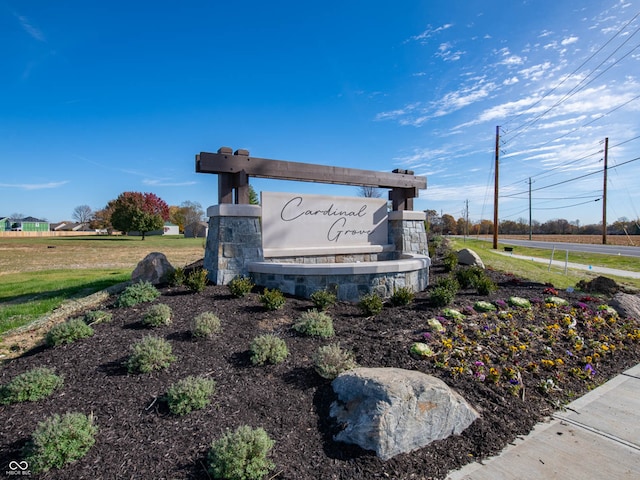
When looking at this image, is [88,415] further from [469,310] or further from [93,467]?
[469,310]

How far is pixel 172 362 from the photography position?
12.0 ft

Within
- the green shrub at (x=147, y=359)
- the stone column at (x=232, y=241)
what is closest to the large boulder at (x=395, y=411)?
the green shrub at (x=147, y=359)

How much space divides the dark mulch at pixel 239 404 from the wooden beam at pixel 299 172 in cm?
313

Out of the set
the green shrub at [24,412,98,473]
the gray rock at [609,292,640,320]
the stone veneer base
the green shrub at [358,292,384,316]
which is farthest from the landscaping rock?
the green shrub at [24,412,98,473]

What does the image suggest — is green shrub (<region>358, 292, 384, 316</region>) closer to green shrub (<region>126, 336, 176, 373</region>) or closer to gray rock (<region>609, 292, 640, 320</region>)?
green shrub (<region>126, 336, 176, 373</region>)

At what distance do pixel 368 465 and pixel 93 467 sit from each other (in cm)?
200

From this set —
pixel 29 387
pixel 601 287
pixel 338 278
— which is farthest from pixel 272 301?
pixel 601 287

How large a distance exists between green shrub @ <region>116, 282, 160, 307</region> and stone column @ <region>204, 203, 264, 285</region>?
1.17 meters

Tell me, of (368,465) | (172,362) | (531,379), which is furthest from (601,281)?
(172,362)

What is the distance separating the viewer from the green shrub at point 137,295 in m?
5.30

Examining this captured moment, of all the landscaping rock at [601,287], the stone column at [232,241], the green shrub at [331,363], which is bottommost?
the green shrub at [331,363]

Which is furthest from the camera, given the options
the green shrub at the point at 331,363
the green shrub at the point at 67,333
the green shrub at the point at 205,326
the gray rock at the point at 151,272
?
the gray rock at the point at 151,272

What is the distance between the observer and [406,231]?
30.3 ft

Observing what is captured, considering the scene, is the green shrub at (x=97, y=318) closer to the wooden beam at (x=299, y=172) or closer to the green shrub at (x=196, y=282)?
the green shrub at (x=196, y=282)
